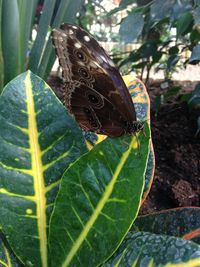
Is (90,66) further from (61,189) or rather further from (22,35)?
(22,35)

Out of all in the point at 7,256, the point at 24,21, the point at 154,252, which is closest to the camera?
the point at 154,252

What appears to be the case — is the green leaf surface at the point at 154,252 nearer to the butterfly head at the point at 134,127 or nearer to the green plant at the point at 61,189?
the green plant at the point at 61,189

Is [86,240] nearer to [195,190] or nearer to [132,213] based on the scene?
[132,213]

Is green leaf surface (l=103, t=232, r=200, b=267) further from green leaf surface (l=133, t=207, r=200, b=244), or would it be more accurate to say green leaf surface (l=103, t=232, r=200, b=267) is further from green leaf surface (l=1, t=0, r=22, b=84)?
green leaf surface (l=1, t=0, r=22, b=84)

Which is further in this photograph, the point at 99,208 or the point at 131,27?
the point at 131,27

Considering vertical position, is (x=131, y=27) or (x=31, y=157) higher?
(x=131, y=27)

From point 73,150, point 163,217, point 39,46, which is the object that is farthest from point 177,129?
point 73,150

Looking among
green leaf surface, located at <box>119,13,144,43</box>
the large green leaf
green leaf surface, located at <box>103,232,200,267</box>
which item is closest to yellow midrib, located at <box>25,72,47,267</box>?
the large green leaf

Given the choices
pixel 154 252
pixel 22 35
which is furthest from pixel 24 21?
pixel 154 252

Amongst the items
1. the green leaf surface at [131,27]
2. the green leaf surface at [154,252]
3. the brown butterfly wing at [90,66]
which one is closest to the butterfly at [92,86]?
the brown butterfly wing at [90,66]
